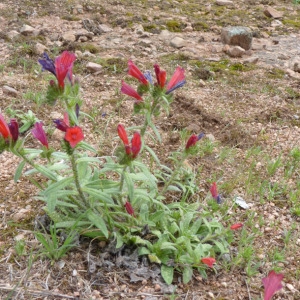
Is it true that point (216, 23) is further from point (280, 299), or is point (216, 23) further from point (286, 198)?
point (280, 299)

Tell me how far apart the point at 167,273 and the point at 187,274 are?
0.37 feet

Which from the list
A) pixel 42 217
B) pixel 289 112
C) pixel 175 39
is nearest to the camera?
pixel 42 217

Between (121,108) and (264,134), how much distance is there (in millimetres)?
1360

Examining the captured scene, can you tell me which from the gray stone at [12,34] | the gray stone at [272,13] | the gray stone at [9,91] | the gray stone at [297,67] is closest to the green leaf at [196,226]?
the gray stone at [9,91]

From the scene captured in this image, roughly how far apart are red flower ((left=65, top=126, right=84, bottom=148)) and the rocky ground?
762 mm

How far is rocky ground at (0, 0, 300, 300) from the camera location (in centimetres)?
230

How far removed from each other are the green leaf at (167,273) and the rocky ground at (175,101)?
52 mm

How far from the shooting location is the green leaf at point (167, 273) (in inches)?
89.1

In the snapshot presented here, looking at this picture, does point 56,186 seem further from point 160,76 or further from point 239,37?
point 239,37

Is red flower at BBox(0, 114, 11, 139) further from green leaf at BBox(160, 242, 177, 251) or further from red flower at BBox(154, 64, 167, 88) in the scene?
green leaf at BBox(160, 242, 177, 251)

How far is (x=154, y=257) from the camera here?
2307 millimetres

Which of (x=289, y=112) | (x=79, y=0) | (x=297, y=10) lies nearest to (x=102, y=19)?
(x=79, y=0)

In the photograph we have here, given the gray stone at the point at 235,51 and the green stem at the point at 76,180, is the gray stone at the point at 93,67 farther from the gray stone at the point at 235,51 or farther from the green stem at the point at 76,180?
the green stem at the point at 76,180

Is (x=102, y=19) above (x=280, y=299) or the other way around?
above
